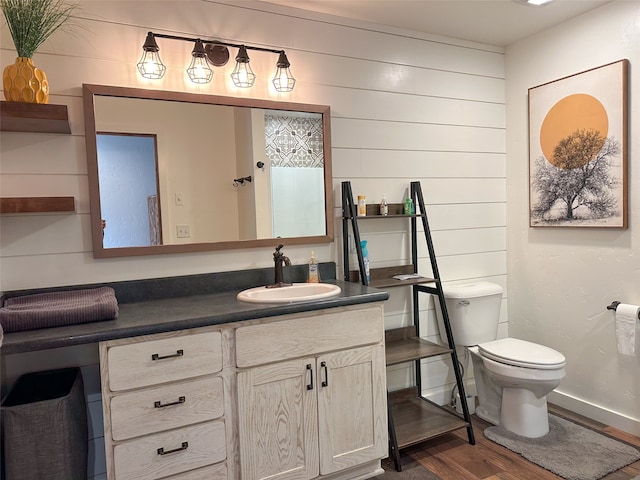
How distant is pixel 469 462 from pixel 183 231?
1.83 meters

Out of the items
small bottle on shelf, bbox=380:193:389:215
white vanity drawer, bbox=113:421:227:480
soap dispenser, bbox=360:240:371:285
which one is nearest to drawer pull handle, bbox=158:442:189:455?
white vanity drawer, bbox=113:421:227:480

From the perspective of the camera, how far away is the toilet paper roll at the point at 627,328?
2.26m

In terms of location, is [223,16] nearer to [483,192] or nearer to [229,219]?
[229,219]

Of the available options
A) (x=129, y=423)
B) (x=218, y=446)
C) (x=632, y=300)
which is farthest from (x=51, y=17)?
(x=632, y=300)

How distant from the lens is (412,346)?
8.12ft

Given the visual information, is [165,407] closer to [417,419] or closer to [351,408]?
[351,408]

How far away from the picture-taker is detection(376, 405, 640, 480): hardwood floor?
2.10 metres

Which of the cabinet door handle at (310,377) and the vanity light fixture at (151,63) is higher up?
the vanity light fixture at (151,63)

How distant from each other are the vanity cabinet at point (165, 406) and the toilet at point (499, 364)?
1.55m

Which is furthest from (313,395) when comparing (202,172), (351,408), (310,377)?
(202,172)

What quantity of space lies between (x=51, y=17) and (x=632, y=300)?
3.06 metres

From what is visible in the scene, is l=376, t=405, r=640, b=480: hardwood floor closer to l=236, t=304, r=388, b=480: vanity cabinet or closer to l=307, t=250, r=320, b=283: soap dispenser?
l=236, t=304, r=388, b=480: vanity cabinet

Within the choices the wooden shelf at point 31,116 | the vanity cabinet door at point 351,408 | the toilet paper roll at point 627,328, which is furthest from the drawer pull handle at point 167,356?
the toilet paper roll at point 627,328

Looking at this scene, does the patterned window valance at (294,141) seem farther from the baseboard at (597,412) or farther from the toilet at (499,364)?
the baseboard at (597,412)
